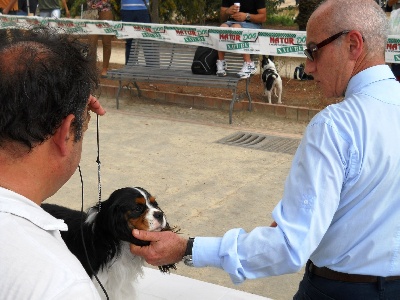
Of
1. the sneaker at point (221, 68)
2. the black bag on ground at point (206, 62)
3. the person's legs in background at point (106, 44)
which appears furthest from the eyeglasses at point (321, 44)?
the person's legs in background at point (106, 44)

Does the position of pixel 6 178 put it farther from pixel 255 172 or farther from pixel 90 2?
pixel 90 2

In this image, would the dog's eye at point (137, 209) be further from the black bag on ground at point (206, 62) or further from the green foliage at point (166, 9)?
the green foliage at point (166, 9)

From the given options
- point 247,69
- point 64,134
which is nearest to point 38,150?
point 64,134

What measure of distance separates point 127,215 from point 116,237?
5.0 inches

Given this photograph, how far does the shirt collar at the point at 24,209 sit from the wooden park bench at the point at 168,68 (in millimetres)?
7192

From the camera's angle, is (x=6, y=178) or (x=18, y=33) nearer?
(x=6, y=178)

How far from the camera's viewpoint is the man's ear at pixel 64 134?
116 centimetres

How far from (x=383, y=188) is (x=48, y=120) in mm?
1107

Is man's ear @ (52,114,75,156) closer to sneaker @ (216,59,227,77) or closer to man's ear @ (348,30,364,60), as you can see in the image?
man's ear @ (348,30,364,60)

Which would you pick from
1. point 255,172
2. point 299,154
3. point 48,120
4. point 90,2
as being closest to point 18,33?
point 48,120

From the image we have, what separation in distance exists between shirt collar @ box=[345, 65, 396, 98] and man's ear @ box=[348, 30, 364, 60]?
0.06m

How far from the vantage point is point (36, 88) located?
1082mm

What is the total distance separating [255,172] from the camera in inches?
241

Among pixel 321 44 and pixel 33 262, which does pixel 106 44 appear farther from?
pixel 33 262
